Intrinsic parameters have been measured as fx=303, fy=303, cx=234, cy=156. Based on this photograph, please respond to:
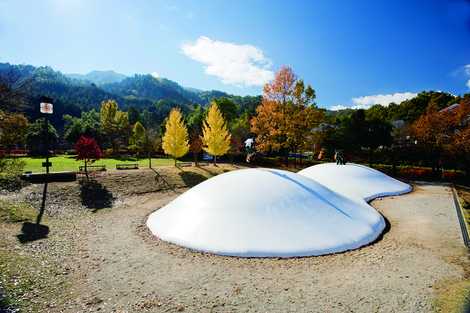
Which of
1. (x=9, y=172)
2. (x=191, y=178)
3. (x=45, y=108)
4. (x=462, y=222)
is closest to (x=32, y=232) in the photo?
(x=9, y=172)

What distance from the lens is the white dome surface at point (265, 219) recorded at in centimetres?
1414

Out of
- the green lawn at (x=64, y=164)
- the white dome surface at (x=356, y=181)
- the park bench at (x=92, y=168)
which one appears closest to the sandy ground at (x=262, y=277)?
the white dome surface at (x=356, y=181)

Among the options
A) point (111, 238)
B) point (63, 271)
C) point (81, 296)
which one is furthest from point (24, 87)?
point (81, 296)

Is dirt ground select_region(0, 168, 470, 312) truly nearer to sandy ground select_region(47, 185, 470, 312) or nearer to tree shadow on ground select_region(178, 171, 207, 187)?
sandy ground select_region(47, 185, 470, 312)

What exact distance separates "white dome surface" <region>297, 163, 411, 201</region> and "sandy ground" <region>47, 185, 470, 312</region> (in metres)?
10.9

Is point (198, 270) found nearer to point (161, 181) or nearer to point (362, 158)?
point (161, 181)

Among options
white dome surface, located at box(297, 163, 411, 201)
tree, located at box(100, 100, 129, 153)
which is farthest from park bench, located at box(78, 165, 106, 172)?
tree, located at box(100, 100, 129, 153)

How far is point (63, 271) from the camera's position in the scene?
11758mm

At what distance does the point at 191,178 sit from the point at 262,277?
22.7 m

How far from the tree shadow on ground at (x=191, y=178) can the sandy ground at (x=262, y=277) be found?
15.0 m

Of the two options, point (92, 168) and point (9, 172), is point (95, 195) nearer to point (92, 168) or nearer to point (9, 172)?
point (9, 172)

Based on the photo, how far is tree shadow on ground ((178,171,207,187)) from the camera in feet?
104

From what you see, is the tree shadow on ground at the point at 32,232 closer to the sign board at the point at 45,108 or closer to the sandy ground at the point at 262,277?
the sandy ground at the point at 262,277

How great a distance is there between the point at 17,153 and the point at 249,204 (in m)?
54.5
